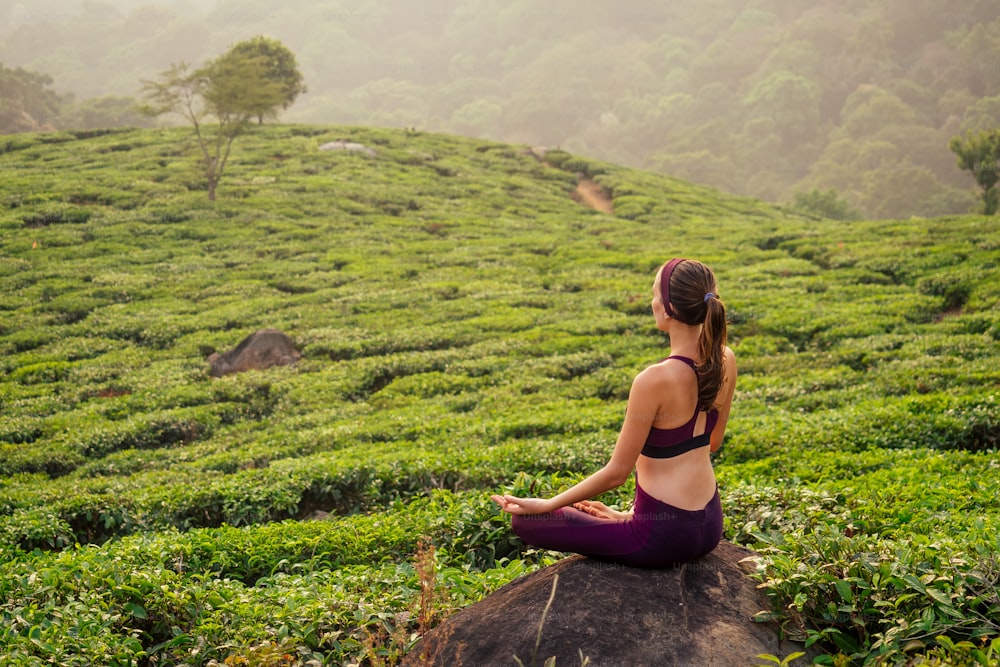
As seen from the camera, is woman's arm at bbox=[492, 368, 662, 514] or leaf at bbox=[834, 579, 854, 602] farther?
woman's arm at bbox=[492, 368, 662, 514]

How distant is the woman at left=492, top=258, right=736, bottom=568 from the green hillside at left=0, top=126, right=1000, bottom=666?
2.66 ft

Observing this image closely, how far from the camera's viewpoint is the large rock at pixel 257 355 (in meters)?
19.7

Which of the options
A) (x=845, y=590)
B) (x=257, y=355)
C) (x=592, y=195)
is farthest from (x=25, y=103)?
(x=845, y=590)

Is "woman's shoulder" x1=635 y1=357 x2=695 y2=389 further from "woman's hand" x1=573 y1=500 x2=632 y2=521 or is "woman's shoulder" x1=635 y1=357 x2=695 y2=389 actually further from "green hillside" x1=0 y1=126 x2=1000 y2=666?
"green hillside" x1=0 y1=126 x2=1000 y2=666

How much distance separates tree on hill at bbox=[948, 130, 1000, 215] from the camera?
1745 inches

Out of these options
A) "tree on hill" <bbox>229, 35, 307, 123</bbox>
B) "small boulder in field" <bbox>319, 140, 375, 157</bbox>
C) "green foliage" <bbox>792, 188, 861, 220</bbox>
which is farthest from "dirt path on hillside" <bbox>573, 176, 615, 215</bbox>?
"green foliage" <bbox>792, 188, 861, 220</bbox>

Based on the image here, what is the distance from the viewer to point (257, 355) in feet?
65.6

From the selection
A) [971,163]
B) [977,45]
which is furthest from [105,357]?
[977,45]

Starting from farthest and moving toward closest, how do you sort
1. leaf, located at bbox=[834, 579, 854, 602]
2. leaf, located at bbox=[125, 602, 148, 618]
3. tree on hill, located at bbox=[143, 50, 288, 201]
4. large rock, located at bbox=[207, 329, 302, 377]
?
tree on hill, located at bbox=[143, 50, 288, 201]
large rock, located at bbox=[207, 329, 302, 377]
leaf, located at bbox=[125, 602, 148, 618]
leaf, located at bbox=[834, 579, 854, 602]

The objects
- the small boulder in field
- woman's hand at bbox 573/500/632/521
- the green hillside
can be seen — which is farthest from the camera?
the small boulder in field

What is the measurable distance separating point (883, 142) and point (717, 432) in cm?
15582

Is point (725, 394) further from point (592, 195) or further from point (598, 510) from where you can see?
point (592, 195)

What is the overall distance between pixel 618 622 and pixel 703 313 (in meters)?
2.27

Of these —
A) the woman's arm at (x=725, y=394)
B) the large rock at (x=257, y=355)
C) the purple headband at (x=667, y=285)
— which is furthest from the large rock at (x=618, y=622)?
the large rock at (x=257, y=355)
